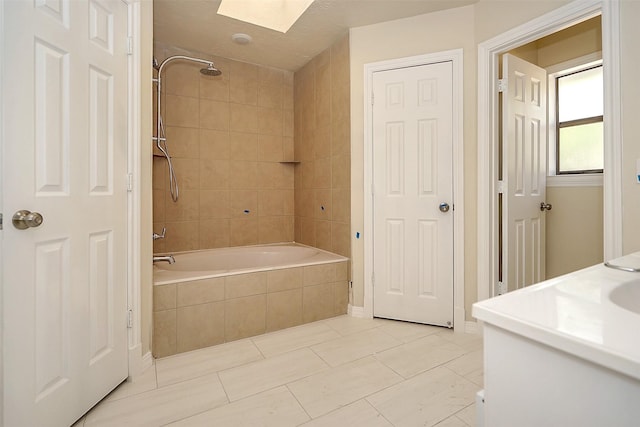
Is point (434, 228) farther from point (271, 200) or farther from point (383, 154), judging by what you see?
point (271, 200)

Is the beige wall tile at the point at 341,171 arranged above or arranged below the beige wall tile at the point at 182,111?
below

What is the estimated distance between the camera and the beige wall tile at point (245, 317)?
2203 millimetres

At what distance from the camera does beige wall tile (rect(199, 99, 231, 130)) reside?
3102mm

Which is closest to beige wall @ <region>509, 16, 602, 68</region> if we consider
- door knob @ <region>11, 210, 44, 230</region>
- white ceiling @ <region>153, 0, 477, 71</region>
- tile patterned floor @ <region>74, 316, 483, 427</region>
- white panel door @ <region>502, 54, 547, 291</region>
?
white panel door @ <region>502, 54, 547, 291</region>

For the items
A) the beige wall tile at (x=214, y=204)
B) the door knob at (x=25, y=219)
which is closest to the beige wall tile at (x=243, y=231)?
the beige wall tile at (x=214, y=204)

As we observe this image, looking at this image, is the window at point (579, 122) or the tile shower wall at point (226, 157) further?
the tile shower wall at point (226, 157)

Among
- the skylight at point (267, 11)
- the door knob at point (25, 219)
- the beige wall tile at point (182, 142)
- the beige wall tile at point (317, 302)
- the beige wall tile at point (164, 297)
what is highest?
the skylight at point (267, 11)

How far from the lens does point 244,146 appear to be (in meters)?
3.34

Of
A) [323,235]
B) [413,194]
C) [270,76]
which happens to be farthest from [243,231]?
[413,194]

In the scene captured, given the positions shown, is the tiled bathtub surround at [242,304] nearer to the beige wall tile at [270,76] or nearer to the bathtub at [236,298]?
the bathtub at [236,298]

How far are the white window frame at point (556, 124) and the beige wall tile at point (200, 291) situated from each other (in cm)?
287

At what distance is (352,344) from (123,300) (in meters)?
1.41

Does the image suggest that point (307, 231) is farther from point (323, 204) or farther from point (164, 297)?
point (164, 297)

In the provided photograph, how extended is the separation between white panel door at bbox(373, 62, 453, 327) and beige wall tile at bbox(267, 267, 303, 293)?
2.10 feet
